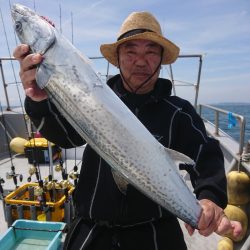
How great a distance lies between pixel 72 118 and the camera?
1.73 meters

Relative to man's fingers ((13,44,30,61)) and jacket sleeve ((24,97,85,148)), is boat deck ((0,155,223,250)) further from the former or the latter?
man's fingers ((13,44,30,61))

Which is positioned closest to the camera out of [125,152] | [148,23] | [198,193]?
[125,152]

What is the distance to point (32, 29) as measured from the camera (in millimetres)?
1859

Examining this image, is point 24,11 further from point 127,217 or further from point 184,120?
point 127,217

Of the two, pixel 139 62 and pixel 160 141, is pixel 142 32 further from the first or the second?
pixel 160 141

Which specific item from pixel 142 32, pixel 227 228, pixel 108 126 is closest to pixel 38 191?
pixel 142 32

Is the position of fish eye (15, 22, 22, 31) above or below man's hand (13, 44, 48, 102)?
above

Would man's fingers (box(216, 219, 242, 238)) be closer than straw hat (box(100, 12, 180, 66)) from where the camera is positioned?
Yes

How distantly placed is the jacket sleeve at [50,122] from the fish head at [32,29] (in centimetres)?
39

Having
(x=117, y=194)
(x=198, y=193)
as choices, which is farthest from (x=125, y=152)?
(x=198, y=193)

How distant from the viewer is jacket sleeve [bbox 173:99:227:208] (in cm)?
201

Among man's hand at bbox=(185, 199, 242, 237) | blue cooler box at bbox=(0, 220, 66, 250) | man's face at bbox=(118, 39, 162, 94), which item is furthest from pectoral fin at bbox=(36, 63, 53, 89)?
blue cooler box at bbox=(0, 220, 66, 250)

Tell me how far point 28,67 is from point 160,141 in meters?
0.97

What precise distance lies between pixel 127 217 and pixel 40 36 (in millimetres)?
1267
